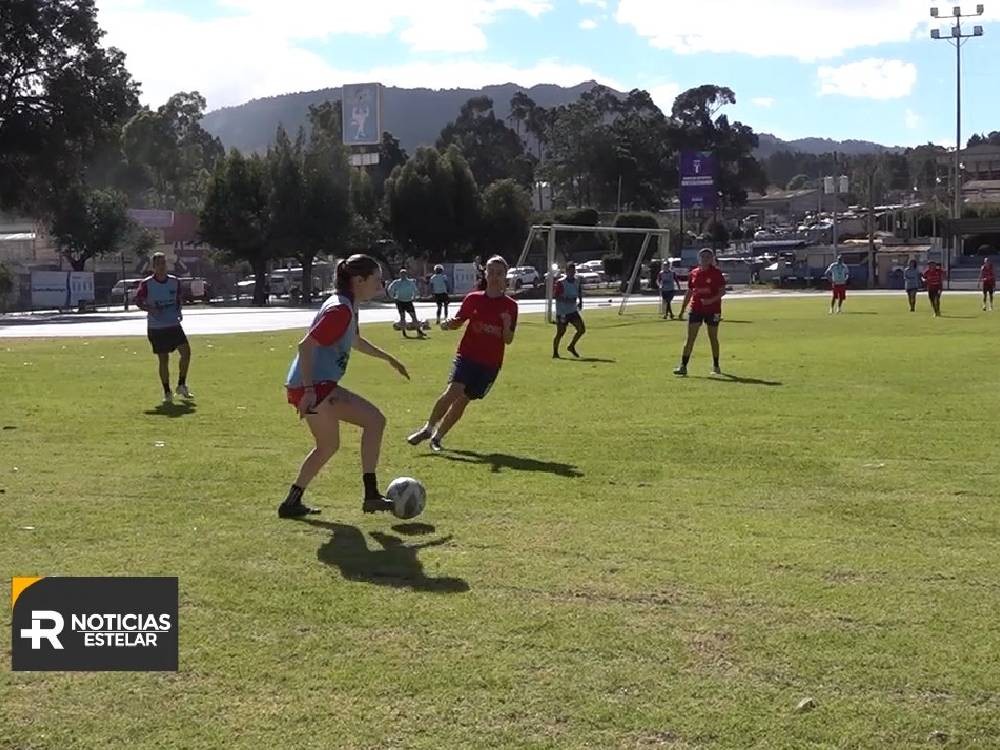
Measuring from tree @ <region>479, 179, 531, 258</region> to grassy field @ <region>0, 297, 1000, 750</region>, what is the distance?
210 feet

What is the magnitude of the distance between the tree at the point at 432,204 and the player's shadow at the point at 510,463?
65.4 meters

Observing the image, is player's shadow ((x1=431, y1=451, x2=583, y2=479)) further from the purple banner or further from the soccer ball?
the purple banner

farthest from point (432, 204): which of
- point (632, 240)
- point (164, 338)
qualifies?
point (164, 338)

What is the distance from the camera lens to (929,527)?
7660mm

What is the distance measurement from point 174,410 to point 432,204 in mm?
61910

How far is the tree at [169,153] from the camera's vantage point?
4564 inches

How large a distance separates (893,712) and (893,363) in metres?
15.8

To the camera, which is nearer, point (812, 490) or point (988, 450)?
point (812, 490)

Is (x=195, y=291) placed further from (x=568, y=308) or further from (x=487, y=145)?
(x=487, y=145)

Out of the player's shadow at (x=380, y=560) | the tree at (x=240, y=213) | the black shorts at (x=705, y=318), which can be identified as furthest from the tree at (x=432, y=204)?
the player's shadow at (x=380, y=560)

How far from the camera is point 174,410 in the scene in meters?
14.3

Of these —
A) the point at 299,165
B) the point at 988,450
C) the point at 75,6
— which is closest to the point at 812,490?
the point at 988,450

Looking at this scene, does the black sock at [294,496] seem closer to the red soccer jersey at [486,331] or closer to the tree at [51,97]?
the red soccer jersey at [486,331]

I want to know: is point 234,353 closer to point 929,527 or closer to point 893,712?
point 929,527
